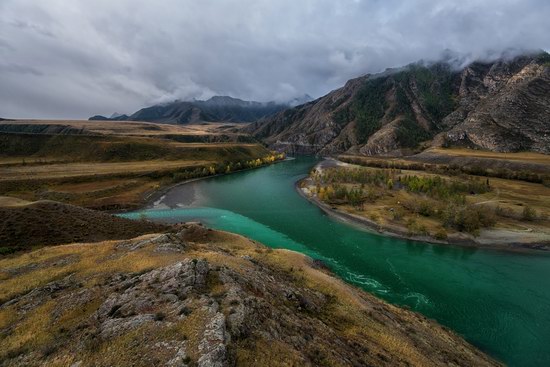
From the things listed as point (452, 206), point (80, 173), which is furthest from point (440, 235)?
point (80, 173)

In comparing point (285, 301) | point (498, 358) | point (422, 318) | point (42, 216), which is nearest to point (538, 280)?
point (498, 358)

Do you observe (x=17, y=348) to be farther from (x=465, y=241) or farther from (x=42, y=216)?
(x=465, y=241)

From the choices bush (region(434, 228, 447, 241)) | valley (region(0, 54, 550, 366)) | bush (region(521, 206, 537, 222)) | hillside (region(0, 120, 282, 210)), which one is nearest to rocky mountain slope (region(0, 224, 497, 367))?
valley (region(0, 54, 550, 366))

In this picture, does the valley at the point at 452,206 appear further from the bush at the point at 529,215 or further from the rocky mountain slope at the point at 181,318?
the rocky mountain slope at the point at 181,318

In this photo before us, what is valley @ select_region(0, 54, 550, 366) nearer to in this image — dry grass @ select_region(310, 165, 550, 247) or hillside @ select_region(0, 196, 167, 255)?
hillside @ select_region(0, 196, 167, 255)

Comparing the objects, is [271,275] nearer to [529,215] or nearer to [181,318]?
[181,318]
